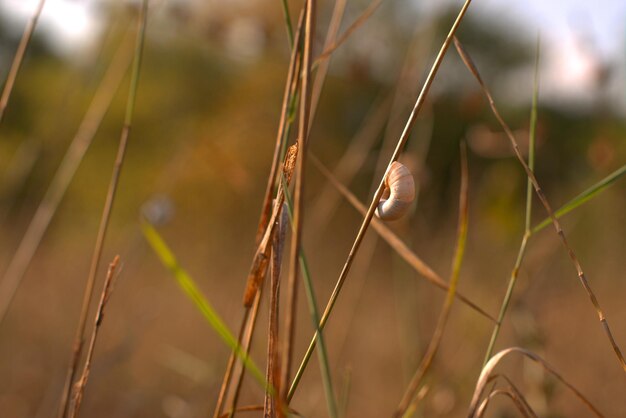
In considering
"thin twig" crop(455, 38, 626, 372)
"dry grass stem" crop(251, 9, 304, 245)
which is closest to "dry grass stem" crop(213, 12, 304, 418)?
"dry grass stem" crop(251, 9, 304, 245)

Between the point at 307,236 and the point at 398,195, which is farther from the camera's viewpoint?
the point at 307,236

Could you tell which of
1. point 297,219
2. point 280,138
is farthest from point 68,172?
point 297,219

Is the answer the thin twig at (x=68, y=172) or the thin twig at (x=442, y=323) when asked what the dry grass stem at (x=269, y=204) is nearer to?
the thin twig at (x=442, y=323)

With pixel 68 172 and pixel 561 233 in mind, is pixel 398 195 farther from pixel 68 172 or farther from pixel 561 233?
pixel 68 172

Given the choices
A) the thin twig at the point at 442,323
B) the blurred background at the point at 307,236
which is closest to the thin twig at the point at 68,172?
the blurred background at the point at 307,236

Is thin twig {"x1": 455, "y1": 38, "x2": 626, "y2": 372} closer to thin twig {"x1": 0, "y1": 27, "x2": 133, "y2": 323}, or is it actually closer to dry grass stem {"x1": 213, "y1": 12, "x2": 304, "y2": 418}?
dry grass stem {"x1": 213, "y1": 12, "x2": 304, "y2": 418}

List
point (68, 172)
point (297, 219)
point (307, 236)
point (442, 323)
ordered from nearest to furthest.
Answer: point (297, 219)
point (442, 323)
point (68, 172)
point (307, 236)
